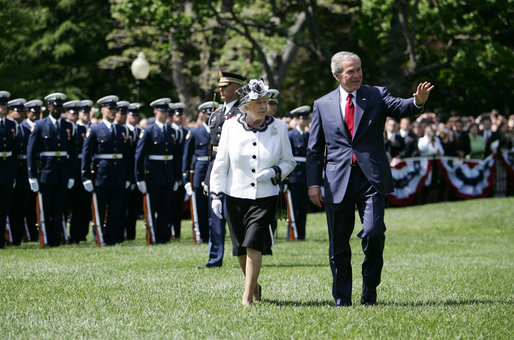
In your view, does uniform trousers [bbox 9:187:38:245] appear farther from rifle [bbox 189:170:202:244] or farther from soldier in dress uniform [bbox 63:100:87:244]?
rifle [bbox 189:170:202:244]

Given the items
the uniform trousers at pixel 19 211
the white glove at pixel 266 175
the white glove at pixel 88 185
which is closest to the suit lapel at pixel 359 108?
the white glove at pixel 266 175

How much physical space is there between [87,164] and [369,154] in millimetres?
8253

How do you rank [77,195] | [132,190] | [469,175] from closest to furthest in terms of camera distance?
[77,195], [132,190], [469,175]

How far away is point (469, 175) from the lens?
25781mm

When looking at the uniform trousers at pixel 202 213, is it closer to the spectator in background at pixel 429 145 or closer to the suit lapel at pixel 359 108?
the suit lapel at pixel 359 108

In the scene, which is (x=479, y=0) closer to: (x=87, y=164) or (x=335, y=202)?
(x=87, y=164)

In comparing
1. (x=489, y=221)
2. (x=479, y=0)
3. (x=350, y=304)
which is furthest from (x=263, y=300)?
(x=479, y=0)

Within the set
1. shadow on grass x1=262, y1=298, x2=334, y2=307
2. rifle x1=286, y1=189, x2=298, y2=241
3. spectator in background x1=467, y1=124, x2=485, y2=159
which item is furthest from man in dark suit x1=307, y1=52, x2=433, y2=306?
spectator in background x1=467, y1=124, x2=485, y2=159

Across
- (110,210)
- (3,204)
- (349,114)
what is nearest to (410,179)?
(110,210)

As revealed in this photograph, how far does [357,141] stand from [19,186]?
9.19 m

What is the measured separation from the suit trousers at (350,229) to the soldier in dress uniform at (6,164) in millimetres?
7946

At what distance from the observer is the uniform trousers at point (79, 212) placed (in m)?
16.1

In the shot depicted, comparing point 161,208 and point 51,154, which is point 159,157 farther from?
point 51,154

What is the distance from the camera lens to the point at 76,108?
16.1 metres
